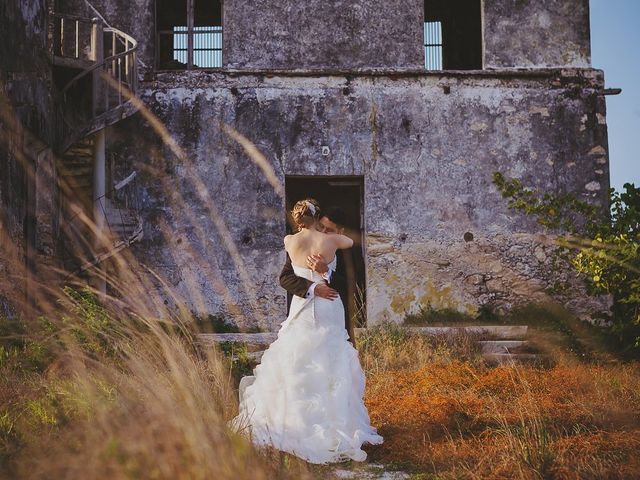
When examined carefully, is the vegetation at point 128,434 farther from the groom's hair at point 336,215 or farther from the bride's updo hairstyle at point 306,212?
the groom's hair at point 336,215

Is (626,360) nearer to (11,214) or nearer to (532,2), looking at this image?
(532,2)

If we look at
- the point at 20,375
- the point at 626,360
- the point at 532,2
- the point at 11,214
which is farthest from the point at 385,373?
Result: the point at 532,2

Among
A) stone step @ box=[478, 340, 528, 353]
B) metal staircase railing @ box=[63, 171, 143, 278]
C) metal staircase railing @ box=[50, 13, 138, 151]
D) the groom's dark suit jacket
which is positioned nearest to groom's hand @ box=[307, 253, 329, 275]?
the groom's dark suit jacket

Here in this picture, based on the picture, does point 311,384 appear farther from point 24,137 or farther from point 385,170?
point 385,170

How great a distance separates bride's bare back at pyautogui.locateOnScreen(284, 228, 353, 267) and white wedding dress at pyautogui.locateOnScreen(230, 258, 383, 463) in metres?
0.10

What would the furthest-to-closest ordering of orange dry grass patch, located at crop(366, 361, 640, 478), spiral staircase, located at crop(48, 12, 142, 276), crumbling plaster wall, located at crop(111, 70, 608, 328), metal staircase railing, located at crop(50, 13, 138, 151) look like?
crumbling plaster wall, located at crop(111, 70, 608, 328)
spiral staircase, located at crop(48, 12, 142, 276)
metal staircase railing, located at crop(50, 13, 138, 151)
orange dry grass patch, located at crop(366, 361, 640, 478)

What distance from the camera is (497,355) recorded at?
366 inches

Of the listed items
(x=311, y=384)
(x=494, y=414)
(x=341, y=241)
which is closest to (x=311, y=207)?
(x=341, y=241)

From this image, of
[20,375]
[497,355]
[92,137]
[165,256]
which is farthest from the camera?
[165,256]

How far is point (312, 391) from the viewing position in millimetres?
5504

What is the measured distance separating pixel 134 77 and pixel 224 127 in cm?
160

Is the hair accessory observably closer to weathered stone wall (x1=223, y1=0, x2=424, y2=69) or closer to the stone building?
the stone building

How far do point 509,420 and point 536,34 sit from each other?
8.34m

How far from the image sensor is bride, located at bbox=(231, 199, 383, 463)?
5.18 meters
